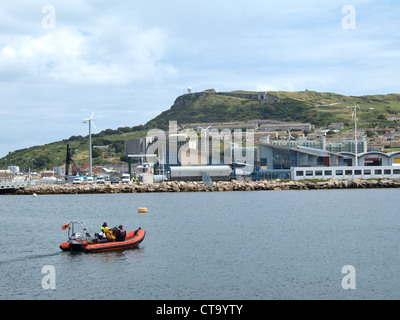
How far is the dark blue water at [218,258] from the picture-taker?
34094mm

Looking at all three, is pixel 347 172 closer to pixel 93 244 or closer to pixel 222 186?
pixel 222 186

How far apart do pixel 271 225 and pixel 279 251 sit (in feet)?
59.8

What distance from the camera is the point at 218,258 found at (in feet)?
143

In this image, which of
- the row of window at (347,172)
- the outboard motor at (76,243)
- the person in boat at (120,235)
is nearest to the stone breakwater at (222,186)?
the row of window at (347,172)

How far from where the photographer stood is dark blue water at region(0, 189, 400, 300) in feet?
112

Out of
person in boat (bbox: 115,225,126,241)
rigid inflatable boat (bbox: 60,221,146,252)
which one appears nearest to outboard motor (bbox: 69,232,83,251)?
rigid inflatable boat (bbox: 60,221,146,252)

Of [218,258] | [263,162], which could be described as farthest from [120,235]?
[263,162]

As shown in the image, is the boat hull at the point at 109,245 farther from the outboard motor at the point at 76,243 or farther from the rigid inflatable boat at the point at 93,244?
the outboard motor at the point at 76,243

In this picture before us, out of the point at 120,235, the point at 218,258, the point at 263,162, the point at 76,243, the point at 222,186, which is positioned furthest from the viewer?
the point at 263,162

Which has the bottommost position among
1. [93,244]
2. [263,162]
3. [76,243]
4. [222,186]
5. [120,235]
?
[222,186]

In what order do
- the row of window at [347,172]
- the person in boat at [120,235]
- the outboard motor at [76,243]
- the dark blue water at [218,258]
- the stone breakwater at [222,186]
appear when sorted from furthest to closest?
the row of window at [347,172], the stone breakwater at [222,186], the person in boat at [120,235], the outboard motor at [76,243], the dark blue water at [218,258]

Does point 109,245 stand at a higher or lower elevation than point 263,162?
lower

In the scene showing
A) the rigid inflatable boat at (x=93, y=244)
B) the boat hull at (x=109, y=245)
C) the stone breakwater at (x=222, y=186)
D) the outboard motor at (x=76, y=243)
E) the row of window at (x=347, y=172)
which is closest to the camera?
the outboard motor at (x=76, y=243)
